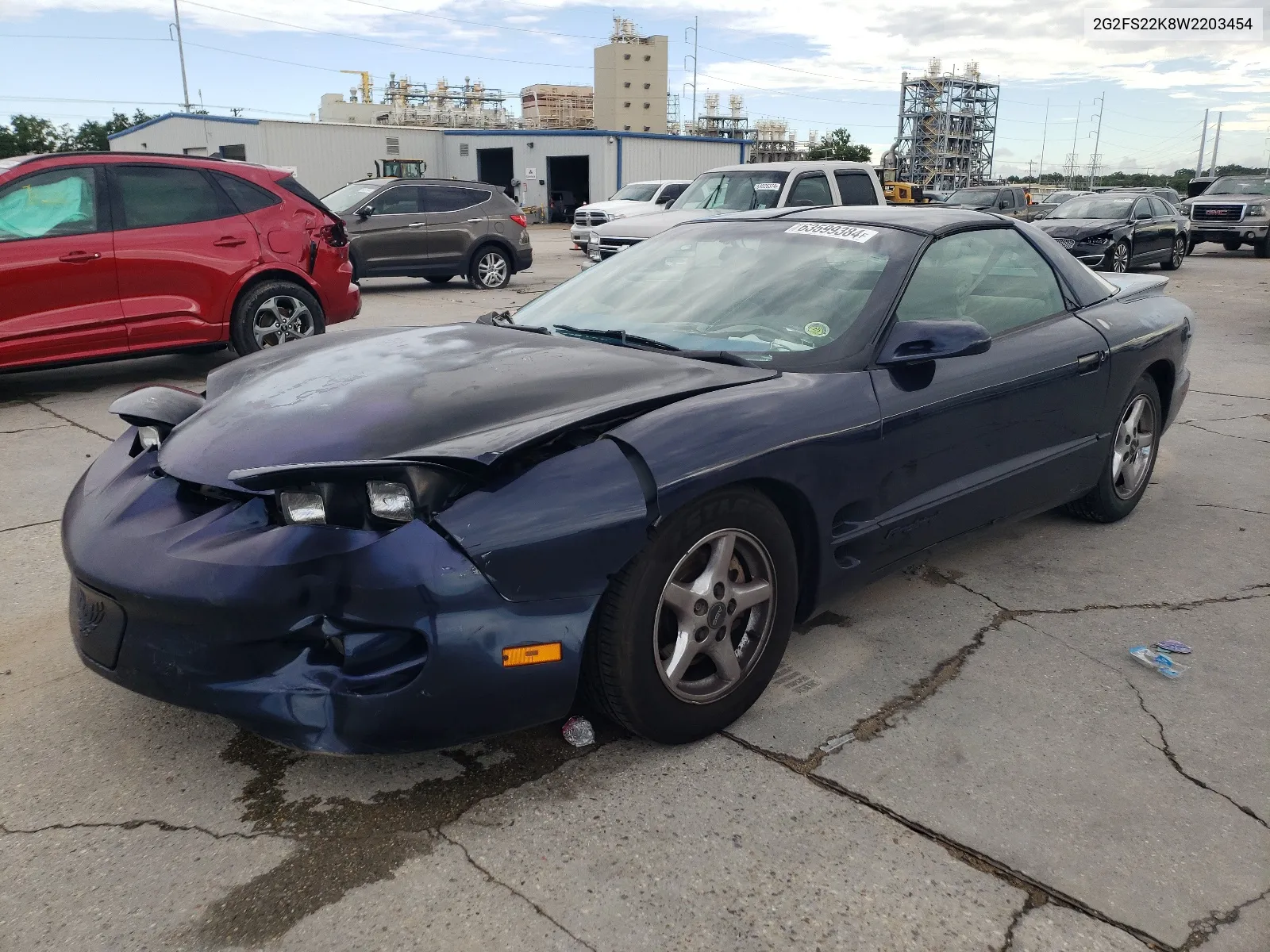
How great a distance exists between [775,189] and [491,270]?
443 cm

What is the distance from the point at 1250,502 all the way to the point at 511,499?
14.6 feet

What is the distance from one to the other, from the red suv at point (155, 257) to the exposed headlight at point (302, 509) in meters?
5.25

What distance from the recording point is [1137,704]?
3053mm

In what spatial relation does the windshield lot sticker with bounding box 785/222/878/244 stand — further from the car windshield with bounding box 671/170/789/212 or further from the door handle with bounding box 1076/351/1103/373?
the car windshield with bounding box 671/170/789/212

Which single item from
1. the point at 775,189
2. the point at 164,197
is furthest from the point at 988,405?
the point at 775,189

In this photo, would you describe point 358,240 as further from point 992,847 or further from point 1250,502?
point 992,847

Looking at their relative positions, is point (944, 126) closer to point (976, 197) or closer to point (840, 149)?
point (840, 149)

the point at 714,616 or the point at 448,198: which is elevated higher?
the point at 448,198

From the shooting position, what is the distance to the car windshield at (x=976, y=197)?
27.7m

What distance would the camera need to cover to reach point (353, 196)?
14156mm

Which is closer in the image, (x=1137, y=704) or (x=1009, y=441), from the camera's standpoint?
(x=1137, y=704)

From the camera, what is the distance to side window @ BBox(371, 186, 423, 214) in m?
13.9

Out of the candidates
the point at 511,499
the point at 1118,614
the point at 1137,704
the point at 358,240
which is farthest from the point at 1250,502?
the point at 358,240

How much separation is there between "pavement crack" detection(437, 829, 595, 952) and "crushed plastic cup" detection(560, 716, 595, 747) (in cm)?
49
